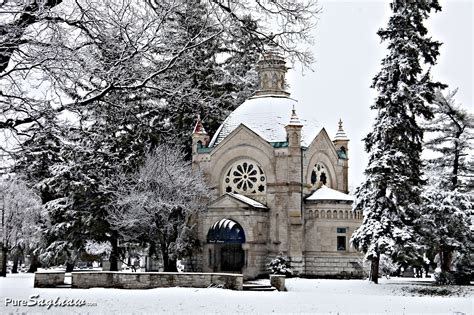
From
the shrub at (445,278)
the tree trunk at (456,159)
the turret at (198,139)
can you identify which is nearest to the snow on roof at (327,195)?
the tree trunk at (456,159)

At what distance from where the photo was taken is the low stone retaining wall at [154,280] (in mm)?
29094

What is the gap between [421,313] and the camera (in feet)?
61.4

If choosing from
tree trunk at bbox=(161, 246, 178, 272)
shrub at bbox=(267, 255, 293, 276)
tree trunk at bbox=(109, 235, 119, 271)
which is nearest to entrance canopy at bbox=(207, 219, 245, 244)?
shrub at bbox=(267, 255, 293, 276)

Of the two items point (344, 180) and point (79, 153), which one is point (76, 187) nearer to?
point (344, 180)

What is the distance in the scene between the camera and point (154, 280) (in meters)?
29.5

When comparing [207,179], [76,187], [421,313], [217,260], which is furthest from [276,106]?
[421,313]

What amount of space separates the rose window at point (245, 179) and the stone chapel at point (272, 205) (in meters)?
0.07

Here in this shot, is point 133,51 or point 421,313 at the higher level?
point 133,51

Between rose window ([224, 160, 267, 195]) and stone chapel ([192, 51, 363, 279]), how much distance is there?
68 millimetres

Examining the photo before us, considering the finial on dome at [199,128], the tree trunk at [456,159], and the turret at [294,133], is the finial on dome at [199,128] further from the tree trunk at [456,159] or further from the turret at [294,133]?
the tree trunk at [456,159]

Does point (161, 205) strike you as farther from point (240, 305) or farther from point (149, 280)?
point (240, 305)

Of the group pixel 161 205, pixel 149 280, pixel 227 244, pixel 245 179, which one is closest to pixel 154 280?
pixel 149 280

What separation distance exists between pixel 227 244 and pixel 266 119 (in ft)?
29.7

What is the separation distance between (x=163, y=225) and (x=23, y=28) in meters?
29.9
